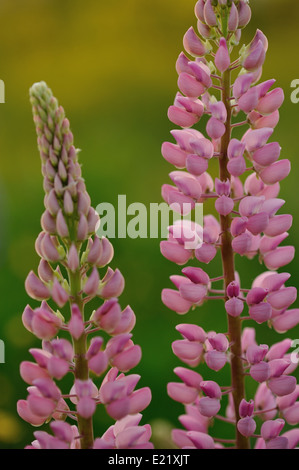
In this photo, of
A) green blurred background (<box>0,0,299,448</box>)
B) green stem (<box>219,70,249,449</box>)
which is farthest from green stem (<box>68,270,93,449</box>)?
green blurred background (<box>0,0,299,448</box>)

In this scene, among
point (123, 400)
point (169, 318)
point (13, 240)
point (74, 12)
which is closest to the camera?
point (123, 400)

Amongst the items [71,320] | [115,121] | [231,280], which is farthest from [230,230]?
[115,121]

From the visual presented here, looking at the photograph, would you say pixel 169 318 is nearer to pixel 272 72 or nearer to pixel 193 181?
pixel 193 181

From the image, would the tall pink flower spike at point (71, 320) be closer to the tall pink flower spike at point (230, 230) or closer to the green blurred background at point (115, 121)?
the tall pink flower spike at point (230, 230)

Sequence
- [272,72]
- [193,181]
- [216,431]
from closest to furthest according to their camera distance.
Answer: [193,181], [216,431], [272,72]

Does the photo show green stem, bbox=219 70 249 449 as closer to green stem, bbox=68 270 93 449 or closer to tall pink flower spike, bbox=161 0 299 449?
tall pink flower spike, bbox=161 0 299 449

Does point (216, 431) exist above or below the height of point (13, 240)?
below
